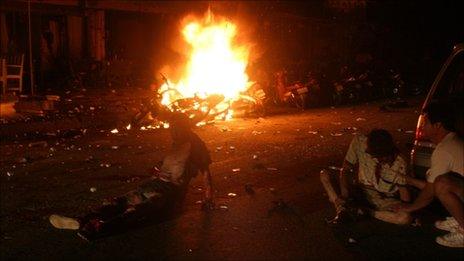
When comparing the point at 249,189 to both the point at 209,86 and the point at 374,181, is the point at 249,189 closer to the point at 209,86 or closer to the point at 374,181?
the point at 374,181

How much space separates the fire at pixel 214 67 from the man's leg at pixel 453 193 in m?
9.88

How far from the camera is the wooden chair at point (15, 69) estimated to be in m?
14.9

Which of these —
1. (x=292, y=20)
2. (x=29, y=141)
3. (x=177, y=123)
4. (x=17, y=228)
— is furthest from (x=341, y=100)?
(x=17, y=228)

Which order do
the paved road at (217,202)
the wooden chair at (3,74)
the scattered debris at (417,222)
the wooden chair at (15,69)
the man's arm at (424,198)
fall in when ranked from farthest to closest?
the wooden chair at (15,69), the wooden chair at (3,74), the scattered debris at (417,222), the paved road at (217,202), the man's arm at (424,198)

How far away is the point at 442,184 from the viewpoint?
16.4 feet

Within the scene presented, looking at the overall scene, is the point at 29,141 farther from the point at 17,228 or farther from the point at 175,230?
the point at 175,230

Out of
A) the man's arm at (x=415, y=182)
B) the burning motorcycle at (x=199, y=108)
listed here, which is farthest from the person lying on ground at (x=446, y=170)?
the burning motorcycle at (x=199, y=108)

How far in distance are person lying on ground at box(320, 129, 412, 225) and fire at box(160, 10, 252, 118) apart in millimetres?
8605

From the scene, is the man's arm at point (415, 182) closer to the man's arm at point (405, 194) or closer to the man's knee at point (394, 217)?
the man's arm at point (405, 194)

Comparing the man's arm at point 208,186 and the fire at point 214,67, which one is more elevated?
the fire at point 214,67

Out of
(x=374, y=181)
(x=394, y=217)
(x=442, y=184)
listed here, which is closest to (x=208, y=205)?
(x=374, y=181)

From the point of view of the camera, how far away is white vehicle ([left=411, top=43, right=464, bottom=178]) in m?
5.63

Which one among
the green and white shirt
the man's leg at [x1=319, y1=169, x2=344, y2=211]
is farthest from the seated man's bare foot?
the green and white shirt

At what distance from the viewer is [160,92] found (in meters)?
14.4
